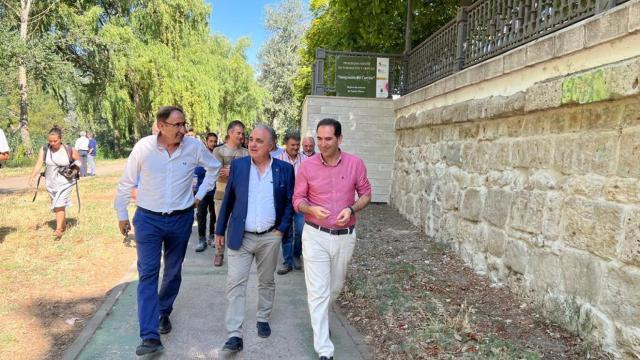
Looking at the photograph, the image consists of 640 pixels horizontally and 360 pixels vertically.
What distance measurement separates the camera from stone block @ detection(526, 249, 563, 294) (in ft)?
14.4

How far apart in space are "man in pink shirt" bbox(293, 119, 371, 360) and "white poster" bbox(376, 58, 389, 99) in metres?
8.06

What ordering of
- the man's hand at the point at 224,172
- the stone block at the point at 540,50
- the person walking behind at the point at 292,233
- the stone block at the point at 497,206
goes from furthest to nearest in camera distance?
the person walking behind at the point at 292,233 → the man's hand at the point at 224,172 → the stone block at the point at 497,206 → the stone block at the point at 540,50

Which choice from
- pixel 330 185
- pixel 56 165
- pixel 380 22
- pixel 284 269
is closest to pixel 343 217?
pixel 330 185

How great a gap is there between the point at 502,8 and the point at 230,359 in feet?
16.9

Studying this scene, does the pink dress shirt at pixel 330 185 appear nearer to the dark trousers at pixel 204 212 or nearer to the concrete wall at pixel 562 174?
the concrete wall at pixel 562 174

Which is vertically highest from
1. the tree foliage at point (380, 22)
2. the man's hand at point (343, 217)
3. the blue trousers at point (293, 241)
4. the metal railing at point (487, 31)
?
the tree foliage at point (380, 22)

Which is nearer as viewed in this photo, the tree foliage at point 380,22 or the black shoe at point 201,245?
the black shoe at point 201,245

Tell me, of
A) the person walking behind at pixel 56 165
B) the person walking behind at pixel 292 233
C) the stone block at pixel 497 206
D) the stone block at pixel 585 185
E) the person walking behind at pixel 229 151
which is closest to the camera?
the stone block at pixel 585 185

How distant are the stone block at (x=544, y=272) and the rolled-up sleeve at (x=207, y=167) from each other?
10.4 ft

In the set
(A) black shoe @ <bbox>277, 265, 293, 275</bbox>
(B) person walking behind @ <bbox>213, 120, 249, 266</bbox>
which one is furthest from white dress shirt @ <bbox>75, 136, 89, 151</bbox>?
(A) black shoe @ <bbox>277, 265, 293, 275</bbox>

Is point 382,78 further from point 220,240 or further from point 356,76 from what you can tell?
point 220,240

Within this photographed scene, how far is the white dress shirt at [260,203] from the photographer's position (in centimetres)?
400

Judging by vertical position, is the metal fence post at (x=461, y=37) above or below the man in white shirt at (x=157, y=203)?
above

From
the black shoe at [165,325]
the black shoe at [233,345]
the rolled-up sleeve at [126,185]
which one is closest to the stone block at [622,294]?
the black shoe at [233,345]
